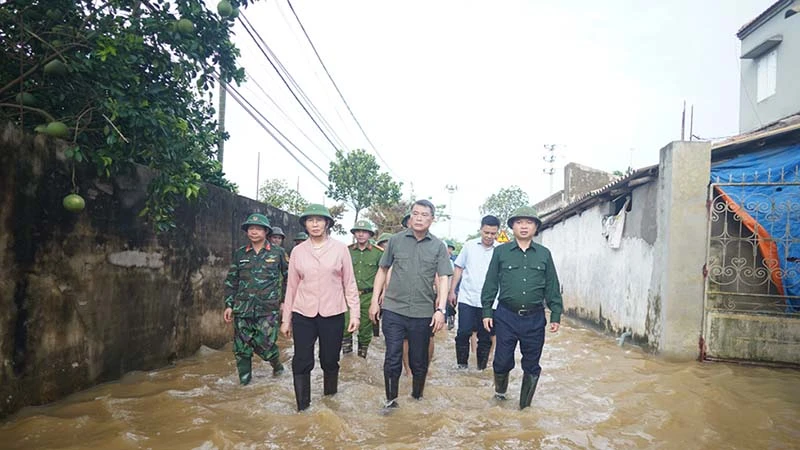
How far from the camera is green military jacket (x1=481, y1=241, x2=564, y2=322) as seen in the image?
4.76 meters

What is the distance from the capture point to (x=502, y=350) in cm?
486

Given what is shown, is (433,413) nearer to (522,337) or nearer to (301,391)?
(522,337)

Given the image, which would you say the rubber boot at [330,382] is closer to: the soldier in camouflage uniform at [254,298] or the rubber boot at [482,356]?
the soldier in camouflage uniform at [254,298]

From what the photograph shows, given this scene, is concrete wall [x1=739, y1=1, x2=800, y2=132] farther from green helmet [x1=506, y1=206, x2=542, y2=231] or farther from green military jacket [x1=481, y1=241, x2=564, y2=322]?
green military jacket [x1=481, y1=241, x2=564, y2=322]

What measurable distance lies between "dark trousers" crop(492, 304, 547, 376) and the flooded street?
0.40 m

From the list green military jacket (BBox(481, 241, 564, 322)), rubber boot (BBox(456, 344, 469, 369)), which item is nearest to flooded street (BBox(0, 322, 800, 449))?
rubber boot (BBox(456, 344, 469, 369))

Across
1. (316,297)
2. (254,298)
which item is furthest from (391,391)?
(254,298)

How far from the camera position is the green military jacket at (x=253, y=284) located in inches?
211

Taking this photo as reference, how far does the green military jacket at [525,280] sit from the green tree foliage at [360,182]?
22546 millimetres

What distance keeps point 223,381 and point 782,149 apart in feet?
24.8

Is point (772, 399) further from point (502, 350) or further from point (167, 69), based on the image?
point (167, 69)

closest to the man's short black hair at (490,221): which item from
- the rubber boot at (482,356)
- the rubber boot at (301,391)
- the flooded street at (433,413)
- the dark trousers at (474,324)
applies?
the dark trousers at (474,324)

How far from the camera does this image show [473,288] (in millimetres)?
6438

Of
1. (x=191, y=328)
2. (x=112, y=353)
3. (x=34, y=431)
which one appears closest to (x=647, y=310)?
(x=191, y=328)
